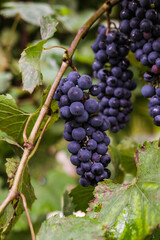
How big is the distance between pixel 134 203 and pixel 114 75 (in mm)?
339

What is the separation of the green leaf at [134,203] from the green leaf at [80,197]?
0.21 meters

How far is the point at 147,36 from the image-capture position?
27.2 inches

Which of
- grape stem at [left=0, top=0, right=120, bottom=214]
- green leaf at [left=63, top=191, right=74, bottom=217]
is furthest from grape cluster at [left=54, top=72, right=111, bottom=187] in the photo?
green leaf at [left=63, top=191, right=74, bottom=217]

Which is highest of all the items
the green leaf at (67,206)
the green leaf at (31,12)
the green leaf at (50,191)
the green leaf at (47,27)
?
the green leaf at (31,12)

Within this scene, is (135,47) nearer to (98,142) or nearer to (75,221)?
(98,142)

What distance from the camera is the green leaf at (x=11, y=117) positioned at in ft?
2.52

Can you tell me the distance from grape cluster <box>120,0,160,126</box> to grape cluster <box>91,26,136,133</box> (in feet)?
0.12

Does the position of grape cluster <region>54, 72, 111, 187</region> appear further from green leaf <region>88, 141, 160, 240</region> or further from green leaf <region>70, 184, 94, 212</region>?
green leaf <region>70, 184, 94, 212</region>

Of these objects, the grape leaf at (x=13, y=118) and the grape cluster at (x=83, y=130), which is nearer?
the grape cluster at (x=83, y=130)

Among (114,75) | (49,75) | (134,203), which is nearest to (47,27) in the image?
(114,75)

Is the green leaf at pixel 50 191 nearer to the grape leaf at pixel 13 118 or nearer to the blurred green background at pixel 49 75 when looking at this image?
the blurred green background at pixel 49 75

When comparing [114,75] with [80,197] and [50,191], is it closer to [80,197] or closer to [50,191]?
[80,197]

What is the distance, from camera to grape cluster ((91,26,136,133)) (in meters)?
0.75

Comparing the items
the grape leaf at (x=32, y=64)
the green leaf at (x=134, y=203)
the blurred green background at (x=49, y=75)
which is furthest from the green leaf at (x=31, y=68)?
the blurred green background at (x=49, y=75)
